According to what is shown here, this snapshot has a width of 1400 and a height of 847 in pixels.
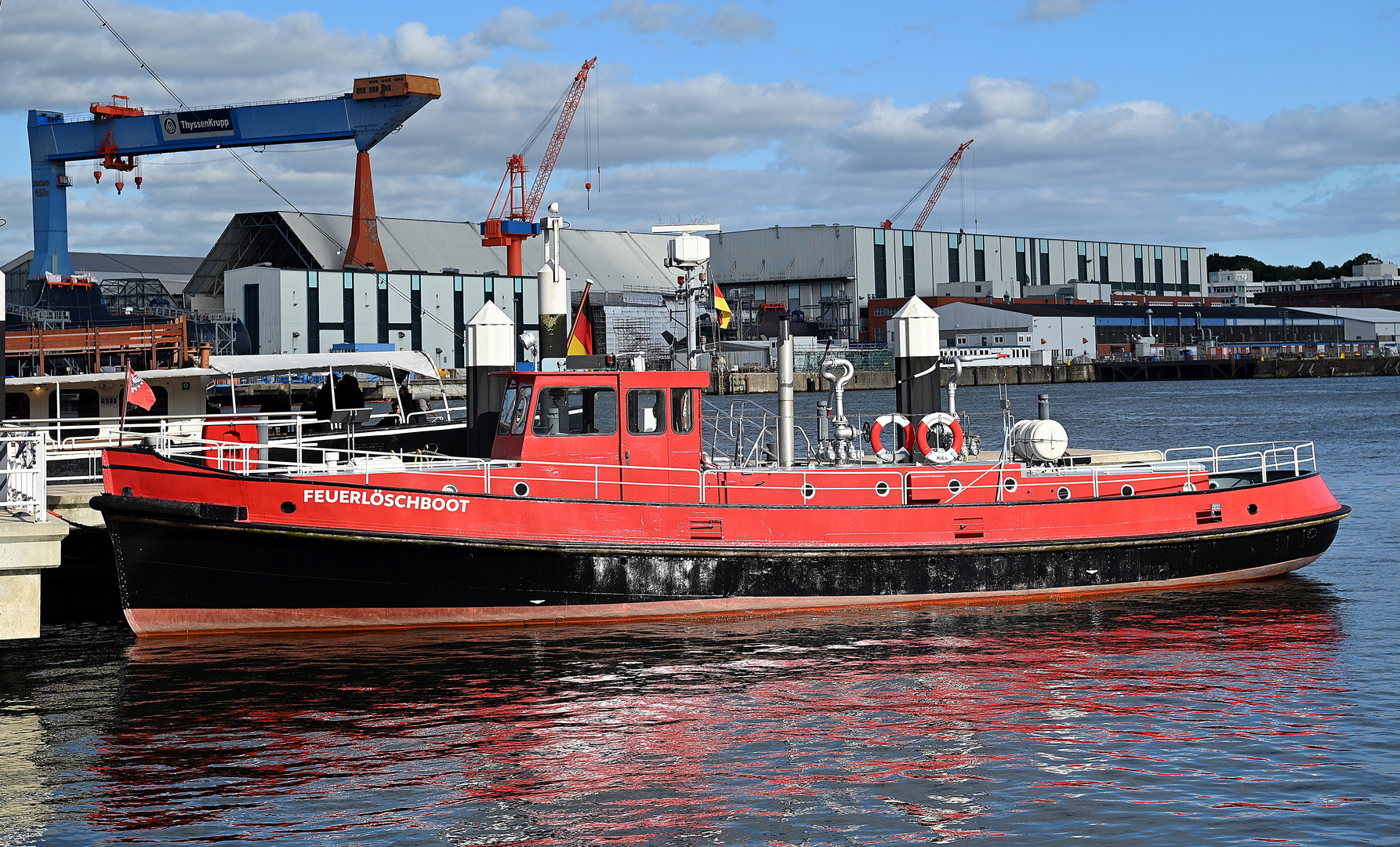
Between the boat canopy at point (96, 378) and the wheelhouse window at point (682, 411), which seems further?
the boat canopy at point (96, 378)

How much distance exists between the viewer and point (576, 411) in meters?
16.6

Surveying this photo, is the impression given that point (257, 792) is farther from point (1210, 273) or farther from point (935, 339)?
point (1210, 273)

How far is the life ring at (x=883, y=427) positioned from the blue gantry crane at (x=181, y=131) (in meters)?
Answer: 41.1

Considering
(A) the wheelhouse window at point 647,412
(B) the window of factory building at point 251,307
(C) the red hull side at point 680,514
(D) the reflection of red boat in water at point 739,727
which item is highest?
(B) the window of factory building at point 251,307

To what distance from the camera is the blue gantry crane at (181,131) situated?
5488cm

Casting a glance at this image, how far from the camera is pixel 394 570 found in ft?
50.4

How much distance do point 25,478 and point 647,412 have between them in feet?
23.9

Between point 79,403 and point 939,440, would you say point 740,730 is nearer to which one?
point 939,440

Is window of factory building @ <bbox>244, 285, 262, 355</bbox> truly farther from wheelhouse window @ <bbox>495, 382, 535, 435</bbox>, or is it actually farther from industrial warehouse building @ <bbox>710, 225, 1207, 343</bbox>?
wheelhouse window @ <bbox>495, 382, 535, 435</bbox>

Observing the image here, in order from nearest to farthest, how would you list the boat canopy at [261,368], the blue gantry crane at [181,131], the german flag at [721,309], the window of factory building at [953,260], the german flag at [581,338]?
1. the german flag at [721,309]
2. the german flag at [581,338]
3. the boat canopy at [261,368]
4. the blue gantry crane at [181,131]
5. the window of factory building at [953,260]

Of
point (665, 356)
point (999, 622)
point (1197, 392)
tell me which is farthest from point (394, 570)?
point (1197, 392)

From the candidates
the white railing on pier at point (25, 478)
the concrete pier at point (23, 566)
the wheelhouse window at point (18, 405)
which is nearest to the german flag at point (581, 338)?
the white railing on pier at point (25, 478)

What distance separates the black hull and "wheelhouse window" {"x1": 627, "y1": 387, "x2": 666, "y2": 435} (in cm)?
169

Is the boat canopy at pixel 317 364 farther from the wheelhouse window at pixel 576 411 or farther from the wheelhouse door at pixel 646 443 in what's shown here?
the wheelhouse door at pixel 646 443
